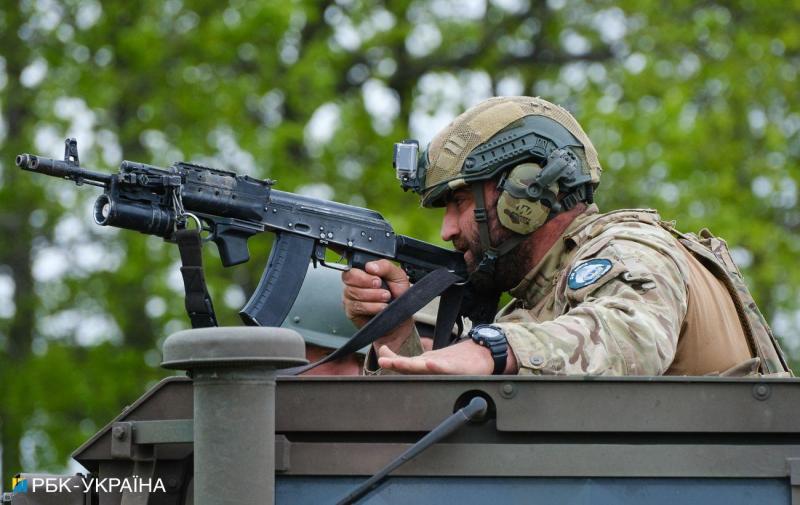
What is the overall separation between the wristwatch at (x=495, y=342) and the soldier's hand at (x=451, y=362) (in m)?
0.01

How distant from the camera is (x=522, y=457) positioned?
331 cm

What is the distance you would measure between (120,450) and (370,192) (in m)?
14.2

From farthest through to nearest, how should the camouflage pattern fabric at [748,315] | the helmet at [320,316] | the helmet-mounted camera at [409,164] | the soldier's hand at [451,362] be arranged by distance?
the helmet at [320,316], the helmet-mounted camera at [409,164], the camouflage pattern fabric at [748,315], the soldier's hand at [451,362]

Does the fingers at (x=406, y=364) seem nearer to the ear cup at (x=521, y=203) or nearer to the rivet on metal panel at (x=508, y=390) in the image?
the rivet on metal panel at (x=508, y=390)

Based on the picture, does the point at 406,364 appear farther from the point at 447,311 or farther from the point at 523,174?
the point at 447,311

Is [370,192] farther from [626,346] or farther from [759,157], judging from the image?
[626,346]

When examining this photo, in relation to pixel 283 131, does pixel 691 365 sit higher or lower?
lower

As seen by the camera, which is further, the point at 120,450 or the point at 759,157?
the point at 759,157

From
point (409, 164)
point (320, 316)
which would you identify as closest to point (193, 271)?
point (409, 164)

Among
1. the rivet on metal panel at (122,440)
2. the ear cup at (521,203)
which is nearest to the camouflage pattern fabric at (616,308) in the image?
the ear cup at (521,203)

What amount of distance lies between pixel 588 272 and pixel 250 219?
1.22 meters

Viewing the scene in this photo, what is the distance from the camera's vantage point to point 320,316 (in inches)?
254

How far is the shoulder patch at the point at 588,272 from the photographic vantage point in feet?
13.3

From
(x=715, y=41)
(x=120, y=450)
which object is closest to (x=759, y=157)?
(x=715, y=41)
